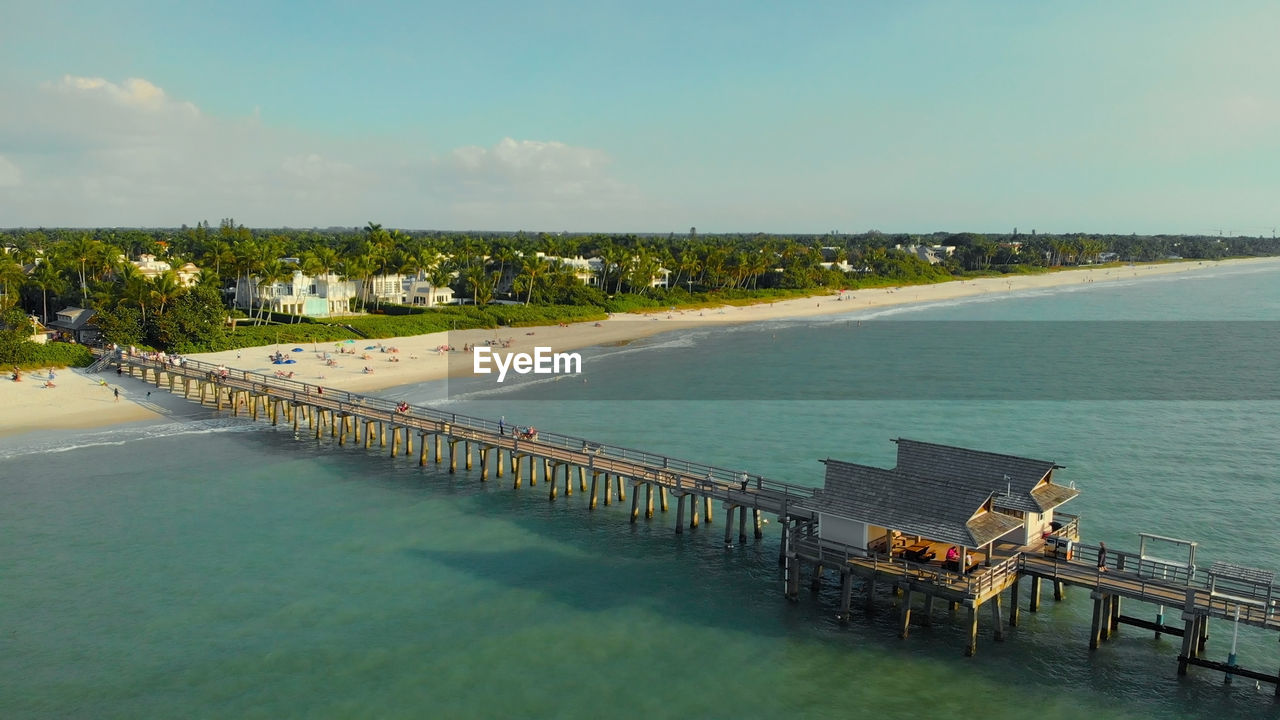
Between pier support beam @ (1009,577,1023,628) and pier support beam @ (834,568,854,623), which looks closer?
pier support beam @ (1009,577,1023,628)

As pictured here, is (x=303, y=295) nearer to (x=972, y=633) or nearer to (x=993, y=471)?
(x=993, y=471)

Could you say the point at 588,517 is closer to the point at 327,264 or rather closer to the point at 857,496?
the point at 857,496

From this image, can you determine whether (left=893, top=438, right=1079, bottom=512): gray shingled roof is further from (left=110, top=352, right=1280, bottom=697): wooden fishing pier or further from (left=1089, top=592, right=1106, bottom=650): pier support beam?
(left=1089, top=592, right=1106, bottom=650): pier support beam

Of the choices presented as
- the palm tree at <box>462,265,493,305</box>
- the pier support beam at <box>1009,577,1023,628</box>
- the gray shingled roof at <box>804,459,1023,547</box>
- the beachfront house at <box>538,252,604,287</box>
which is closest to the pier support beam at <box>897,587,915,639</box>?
the gray shingled roof at <box>804,459,1023,547</box>

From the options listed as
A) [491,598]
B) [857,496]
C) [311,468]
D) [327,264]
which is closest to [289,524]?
[311,468]

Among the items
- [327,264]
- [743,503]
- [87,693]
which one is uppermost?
[327,264]

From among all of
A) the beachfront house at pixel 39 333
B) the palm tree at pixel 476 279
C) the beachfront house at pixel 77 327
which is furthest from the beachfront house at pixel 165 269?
the palm tree at pixel 476 279
